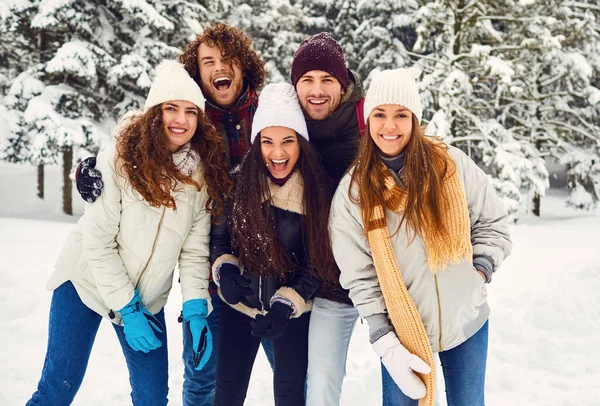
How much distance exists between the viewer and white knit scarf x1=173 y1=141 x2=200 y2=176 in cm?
300

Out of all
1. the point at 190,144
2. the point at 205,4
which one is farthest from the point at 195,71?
the point at 205,4

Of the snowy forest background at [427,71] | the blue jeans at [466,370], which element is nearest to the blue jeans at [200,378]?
the blue jeans at [466,370]

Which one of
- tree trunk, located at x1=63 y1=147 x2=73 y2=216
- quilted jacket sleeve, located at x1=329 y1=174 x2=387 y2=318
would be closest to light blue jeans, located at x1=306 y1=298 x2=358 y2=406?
quilted jacket sleeve, located at x1=329 y1=174 x2=387 y2=318

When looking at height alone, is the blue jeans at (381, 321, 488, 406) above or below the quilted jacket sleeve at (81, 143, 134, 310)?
below

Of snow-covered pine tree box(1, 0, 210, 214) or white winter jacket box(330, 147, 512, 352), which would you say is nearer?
white winter jacket box(330, 147, 512, 352)

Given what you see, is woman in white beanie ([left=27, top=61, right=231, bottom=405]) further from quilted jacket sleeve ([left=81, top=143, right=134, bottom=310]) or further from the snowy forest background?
the snowy forest background

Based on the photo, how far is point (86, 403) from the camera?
4.07 m

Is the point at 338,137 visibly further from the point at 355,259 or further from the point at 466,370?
the point at 466,370

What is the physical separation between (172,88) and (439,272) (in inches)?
71.9

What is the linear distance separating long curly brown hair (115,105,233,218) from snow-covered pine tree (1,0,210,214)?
33.9 ft

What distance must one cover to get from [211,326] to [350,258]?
4.59 feet

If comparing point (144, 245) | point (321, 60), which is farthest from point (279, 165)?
point (144, 245)

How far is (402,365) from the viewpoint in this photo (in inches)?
102

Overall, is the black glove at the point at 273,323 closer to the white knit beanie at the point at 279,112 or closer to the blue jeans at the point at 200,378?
the blue jeans at the point at 200,378
